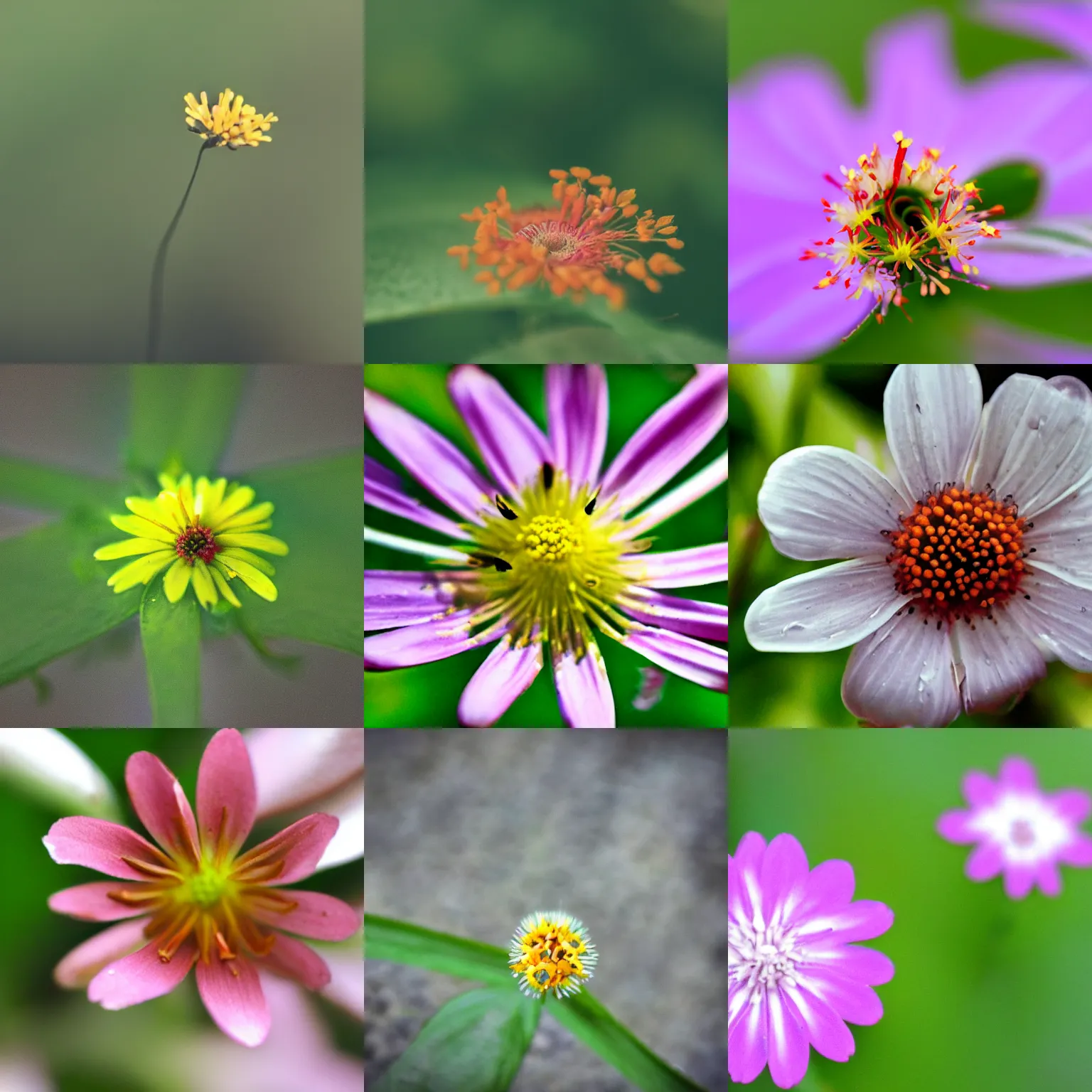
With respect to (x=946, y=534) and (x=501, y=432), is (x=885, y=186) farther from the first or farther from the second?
(x=501, y=432)

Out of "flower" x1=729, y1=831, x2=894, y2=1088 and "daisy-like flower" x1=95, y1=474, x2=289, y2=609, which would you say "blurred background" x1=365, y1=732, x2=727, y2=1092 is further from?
"daisy-like flower" x1=95, y1=474, x2=289, y2=609

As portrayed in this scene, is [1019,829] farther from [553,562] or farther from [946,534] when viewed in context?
[553,562]

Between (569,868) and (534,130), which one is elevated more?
(534,130)

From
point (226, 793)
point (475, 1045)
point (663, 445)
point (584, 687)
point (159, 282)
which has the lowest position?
point (475, 1045)

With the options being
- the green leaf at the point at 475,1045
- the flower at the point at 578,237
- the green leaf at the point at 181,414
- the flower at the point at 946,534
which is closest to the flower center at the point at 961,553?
the flower at the point at 946,534

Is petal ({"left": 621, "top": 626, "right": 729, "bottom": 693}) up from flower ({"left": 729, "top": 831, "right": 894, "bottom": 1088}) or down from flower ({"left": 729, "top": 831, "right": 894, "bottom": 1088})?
up

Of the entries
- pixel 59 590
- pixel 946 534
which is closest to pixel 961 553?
pixel 946 534

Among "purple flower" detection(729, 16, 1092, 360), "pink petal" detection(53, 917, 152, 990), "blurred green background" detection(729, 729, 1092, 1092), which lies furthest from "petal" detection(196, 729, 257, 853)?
"purple flower" detection(729, 16, 1092, 360)
